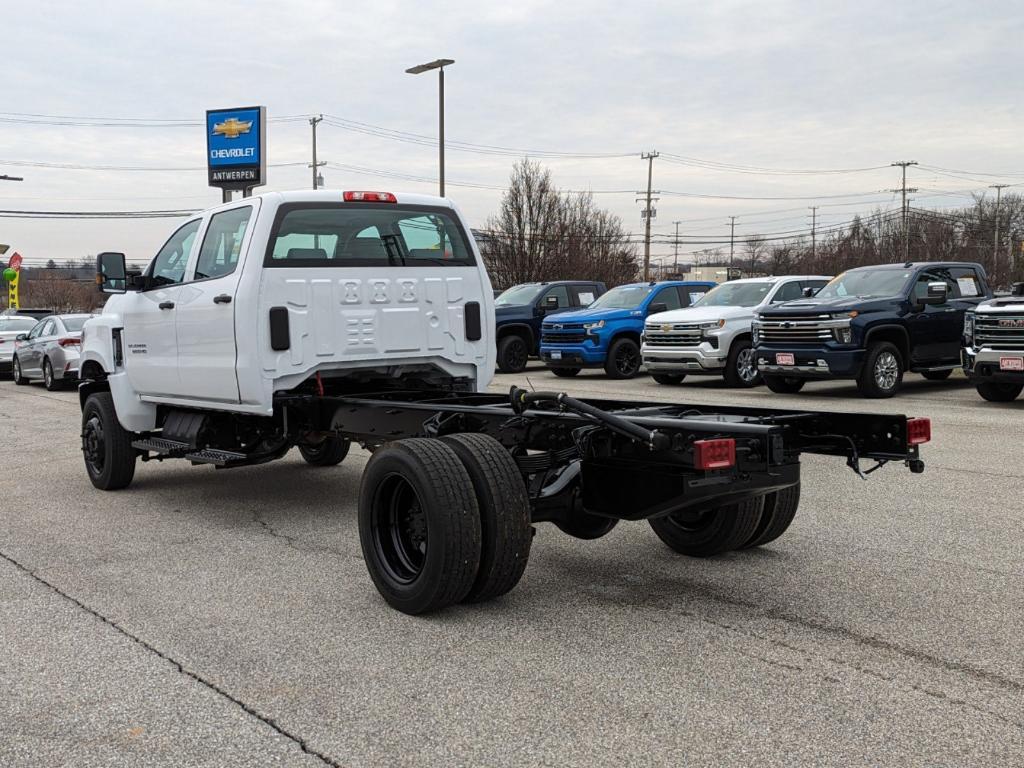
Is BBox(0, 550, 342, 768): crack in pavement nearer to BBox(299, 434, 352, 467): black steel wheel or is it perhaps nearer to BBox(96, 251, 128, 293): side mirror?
BBox(96, 251, 128, 293): side mirror

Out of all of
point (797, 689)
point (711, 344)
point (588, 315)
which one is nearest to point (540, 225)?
point (588, 315)

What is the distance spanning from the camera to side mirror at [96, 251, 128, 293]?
26.8 feet

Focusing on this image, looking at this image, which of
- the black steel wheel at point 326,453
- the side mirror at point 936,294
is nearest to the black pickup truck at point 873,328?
the side mirror at point 936,294

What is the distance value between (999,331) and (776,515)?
28.8ft

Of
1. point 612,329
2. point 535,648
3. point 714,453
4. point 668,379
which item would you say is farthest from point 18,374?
point 714,453

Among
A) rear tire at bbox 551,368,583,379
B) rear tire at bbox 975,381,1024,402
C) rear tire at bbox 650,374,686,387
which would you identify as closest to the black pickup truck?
rear tire at bbox 975,381,1024,402

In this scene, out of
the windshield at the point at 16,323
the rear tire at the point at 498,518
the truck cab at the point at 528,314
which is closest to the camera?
the rear tire at the point at 498,518

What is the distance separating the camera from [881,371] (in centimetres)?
1449

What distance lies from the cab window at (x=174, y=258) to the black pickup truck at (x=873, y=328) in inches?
372

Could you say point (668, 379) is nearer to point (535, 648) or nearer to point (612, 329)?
point (612, 329)

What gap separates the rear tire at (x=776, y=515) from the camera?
5.65 meters

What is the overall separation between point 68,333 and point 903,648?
1866 cm

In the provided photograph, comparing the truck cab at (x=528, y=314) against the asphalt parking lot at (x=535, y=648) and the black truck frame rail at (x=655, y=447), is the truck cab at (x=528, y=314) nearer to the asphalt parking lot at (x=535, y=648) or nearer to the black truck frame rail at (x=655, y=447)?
the asphalt parking lot at (x=535, y=648)

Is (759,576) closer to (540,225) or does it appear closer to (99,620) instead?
(99,620)
